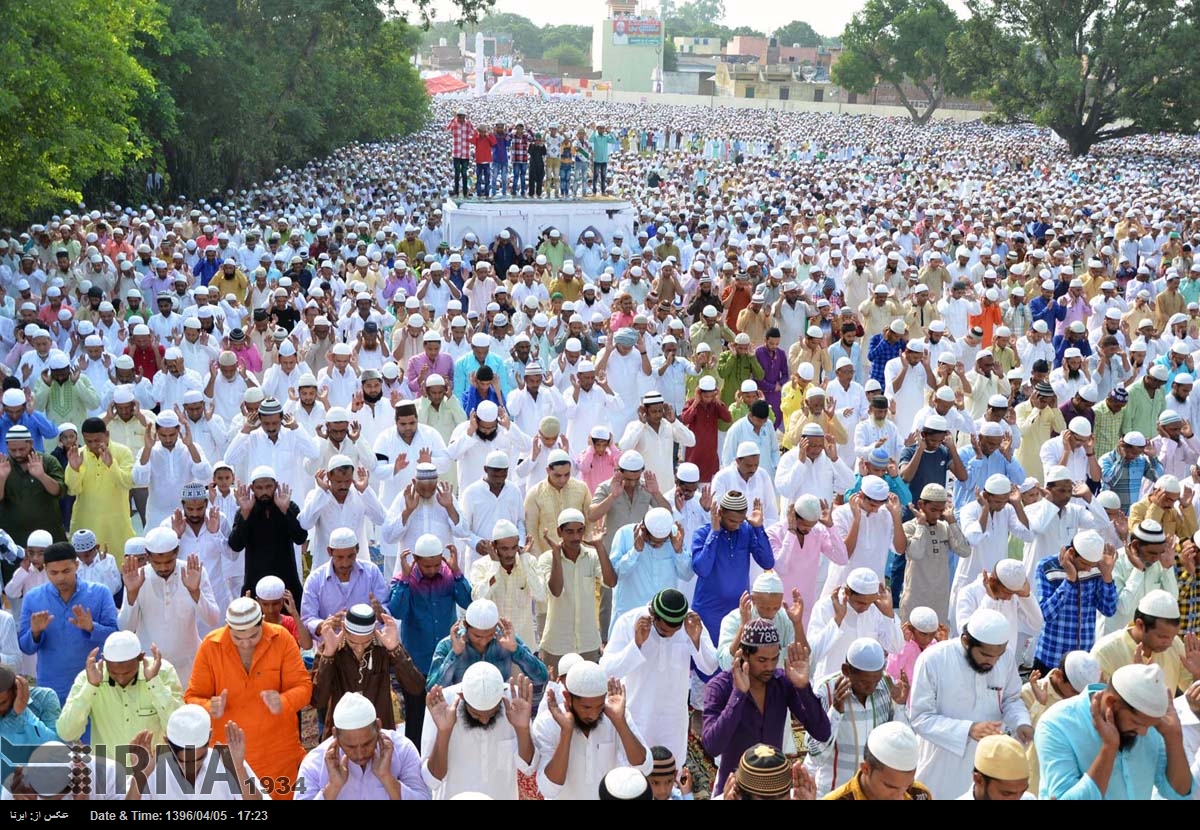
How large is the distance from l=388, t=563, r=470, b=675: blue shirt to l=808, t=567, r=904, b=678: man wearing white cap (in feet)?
4.67

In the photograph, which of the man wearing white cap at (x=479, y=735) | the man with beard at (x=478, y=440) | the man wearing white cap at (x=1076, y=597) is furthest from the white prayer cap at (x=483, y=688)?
the man with beard at (x=478, y=440)

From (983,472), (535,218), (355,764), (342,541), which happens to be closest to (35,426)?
(342,541)

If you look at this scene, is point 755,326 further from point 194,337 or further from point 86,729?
point 86,729

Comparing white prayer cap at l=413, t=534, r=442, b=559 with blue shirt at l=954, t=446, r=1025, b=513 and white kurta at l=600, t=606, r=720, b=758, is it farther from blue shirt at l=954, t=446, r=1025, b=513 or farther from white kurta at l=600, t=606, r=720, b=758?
blue shirt at l=954, t=446, r=1025, b=513

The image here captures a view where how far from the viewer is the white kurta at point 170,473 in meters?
6.34

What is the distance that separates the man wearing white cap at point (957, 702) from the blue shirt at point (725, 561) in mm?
1254

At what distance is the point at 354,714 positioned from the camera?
3479 millimetres

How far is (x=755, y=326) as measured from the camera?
9.60m

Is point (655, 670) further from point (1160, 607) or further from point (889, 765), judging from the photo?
point (1160, 607)

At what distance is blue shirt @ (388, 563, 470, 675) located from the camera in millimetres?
4852

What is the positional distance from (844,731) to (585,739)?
2.95 ft

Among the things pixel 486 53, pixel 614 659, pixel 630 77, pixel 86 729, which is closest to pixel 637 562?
pixel 614 659

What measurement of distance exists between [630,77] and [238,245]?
8759cm

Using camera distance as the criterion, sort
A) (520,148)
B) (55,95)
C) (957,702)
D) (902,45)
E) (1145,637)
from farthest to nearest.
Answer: (902,45) < (520,148) < (55,95) < (1145,637) < (957,702)
